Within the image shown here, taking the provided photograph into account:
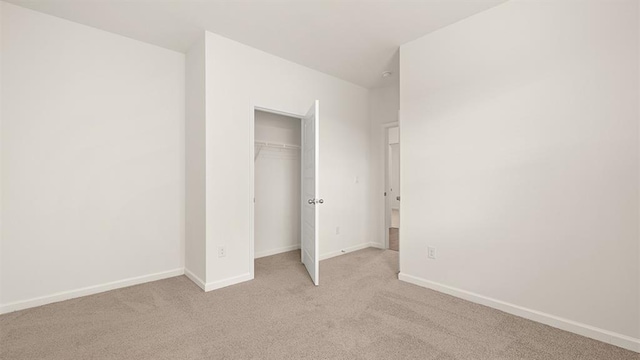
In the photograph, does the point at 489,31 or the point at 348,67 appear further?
the point at 348,67

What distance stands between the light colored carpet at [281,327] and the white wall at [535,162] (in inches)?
11.3

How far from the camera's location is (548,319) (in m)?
2.14

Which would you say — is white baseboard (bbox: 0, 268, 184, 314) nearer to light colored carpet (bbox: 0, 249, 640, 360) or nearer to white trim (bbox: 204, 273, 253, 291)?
light colored carpet (bbox: 0, 249, 640, 360)

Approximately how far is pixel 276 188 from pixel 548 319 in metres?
3.38

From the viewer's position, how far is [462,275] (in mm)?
2629

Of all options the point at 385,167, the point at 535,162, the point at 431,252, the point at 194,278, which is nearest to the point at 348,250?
the point at 385,167

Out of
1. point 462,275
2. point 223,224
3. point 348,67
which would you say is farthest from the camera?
point 348,67

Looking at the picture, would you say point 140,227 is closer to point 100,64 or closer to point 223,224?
point 223,224

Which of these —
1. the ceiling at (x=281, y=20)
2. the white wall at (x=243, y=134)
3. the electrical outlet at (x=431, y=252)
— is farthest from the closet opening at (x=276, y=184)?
the electrical outlet at (x=431, y=252)

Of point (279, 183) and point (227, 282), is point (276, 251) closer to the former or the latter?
point (279, 183)

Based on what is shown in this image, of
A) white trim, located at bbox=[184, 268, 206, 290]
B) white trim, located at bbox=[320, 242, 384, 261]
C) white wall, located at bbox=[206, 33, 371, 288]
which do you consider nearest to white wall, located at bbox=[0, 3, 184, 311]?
white trim, located at bbox=[184, 268, 206, 290]

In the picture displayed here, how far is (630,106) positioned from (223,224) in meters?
3.42

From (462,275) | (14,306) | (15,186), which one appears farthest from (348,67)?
(14,306)

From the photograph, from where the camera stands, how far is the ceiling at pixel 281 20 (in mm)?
2381
